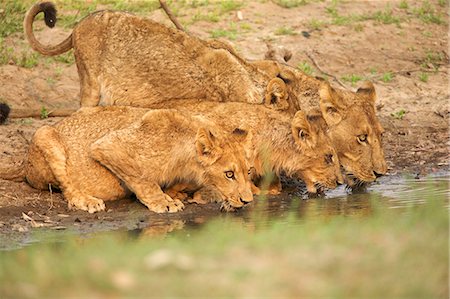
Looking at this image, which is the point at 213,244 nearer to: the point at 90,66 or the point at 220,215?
the point at 220,215

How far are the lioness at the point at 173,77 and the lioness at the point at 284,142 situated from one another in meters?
0.23

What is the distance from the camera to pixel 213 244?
5289mm

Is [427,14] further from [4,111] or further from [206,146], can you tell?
[206,146]

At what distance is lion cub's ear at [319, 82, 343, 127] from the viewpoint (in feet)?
32.4

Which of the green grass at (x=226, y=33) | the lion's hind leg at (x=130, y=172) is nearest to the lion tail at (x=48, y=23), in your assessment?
the lion's hind leg at (x=130, y=172)

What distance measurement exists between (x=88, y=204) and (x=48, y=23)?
9.33ft

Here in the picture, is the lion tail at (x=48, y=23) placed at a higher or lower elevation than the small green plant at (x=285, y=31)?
higher

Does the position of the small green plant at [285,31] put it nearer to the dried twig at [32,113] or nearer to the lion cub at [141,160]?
the dried twig at [32,113]

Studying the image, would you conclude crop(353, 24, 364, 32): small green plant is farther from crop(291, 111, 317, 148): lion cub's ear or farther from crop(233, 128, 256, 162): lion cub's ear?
crop(233, 128, 256, 162): lion cub's ear

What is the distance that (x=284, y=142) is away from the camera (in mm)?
9602

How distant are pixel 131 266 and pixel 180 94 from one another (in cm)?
532

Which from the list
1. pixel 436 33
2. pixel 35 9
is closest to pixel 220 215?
pixel 35 9

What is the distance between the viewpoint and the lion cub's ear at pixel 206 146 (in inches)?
343

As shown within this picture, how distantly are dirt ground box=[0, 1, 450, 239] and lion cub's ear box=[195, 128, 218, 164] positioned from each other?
20.7 inches
